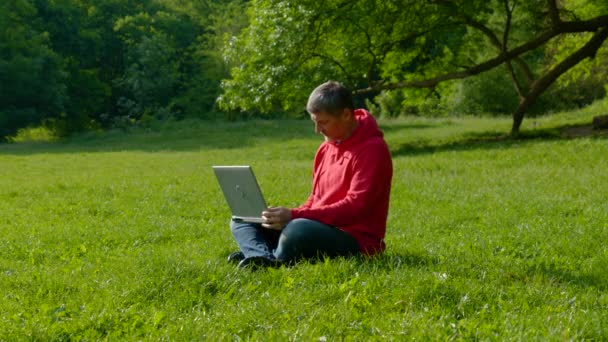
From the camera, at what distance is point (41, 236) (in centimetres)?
823

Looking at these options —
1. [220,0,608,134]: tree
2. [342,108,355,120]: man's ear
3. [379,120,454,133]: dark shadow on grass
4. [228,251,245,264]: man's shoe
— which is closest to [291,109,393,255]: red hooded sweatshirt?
[342,108,355,120]: man's ear

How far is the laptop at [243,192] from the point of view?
550 cm

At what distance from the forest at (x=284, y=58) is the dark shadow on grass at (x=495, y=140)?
112 centimetres

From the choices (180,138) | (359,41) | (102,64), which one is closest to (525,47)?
(359,41)

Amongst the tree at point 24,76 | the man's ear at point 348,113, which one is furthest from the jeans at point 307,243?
the tree at point 24,76

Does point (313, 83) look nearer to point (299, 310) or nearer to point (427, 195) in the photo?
point (427, 195)

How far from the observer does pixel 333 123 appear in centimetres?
553

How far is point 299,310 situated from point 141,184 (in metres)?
11.4

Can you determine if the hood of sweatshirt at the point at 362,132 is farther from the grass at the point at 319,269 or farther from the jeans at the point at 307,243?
the grass at the point at 319,269

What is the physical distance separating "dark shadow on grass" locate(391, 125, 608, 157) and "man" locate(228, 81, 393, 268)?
14.4 metres

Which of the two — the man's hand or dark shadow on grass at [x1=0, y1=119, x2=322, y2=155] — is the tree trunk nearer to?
dark shadow on grass at [x1=0, y1=119, x2=322, y2=155]

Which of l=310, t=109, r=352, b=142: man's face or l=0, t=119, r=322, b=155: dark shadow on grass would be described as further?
l=0, t=119, r=322, b=155: dark shadow on grass

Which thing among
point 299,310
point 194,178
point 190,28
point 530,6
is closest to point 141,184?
point 194,178

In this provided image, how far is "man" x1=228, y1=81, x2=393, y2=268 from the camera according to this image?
215 inches
